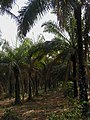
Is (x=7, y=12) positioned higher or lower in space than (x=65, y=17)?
higher

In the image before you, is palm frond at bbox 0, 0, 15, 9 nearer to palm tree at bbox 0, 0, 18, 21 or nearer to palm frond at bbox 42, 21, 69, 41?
palm tree at bbox 0, 0, 18, 21

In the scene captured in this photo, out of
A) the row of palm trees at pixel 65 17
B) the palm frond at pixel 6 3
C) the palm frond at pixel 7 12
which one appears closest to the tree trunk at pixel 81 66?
the row of palm trees at pixel 65 17

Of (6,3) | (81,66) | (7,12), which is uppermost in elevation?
(7,12)

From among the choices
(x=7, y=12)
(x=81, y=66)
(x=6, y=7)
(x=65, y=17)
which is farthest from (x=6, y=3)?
(x=81, y=66)

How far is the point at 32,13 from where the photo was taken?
45.1 ft

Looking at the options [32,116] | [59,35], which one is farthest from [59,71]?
[32,116]

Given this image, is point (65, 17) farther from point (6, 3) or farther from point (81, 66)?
point (81, 66)

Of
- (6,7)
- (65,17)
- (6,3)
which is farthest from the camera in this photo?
(6,7)

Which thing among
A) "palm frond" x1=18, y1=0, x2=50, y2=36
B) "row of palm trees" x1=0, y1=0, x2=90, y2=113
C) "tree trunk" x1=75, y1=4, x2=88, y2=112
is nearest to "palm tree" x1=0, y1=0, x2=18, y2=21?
"row of palm trees" x1=0, y1=0, x2=90, y2=113

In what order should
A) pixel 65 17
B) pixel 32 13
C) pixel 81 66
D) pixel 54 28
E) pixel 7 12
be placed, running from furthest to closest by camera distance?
pixel 54 28, pixel 81 66, pixel 7 12, pixel 32 13, pixel 65 17

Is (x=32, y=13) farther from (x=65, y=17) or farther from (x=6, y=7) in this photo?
(x=6, y=7)

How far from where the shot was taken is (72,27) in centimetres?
2109

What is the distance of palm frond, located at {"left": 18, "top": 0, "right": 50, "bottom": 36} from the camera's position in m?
13.6

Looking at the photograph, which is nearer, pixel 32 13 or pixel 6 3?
pixel 32 13
